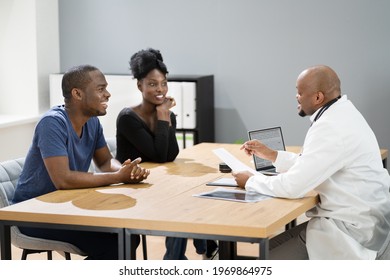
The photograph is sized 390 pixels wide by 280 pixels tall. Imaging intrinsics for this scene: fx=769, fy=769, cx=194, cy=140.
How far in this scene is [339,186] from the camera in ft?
11.2

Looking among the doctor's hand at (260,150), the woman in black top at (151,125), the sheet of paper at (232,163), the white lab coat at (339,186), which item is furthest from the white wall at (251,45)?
the white lab coat at (339,186)

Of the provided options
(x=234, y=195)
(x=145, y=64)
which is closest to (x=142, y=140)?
(x=145, y=64)

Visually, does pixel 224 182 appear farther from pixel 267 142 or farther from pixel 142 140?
pixel 142 140

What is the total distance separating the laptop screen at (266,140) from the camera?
4.09 metres

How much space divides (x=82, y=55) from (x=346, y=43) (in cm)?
242

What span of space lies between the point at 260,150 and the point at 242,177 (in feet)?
1.47

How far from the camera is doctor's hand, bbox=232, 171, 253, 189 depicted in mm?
3586

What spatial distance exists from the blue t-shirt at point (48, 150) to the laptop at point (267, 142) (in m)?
0.90

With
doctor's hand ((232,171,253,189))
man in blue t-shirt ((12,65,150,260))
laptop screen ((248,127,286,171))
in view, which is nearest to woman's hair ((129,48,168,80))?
man in blue t-shirt ((12,65,150,260))

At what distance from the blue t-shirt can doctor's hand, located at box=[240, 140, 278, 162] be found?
85cm

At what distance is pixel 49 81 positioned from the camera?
6965mm

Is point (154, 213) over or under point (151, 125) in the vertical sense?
under

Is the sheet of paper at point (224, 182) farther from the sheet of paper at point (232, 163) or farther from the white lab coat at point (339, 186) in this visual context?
the white lab coat at point (339, 186)

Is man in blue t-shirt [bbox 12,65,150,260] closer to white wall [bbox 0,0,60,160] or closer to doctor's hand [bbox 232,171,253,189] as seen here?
doctor's hand [bbox 232,171,253,189]
